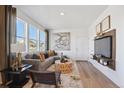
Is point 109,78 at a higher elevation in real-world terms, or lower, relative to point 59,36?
lower

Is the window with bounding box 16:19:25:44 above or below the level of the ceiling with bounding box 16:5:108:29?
below

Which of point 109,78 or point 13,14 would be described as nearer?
point 13,14

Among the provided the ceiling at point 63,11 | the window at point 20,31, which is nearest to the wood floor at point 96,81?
the ceiling at point 63,11

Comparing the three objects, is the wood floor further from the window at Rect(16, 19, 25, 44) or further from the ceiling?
the window at Rect(16, 19, 25, 44)

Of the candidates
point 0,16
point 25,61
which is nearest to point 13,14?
point 0,16

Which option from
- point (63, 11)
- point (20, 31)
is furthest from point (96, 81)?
point (20, 31)

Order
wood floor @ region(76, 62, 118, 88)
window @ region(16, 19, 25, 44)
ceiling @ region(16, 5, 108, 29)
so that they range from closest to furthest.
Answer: wood floor @ region(76, 62, 118, 88)
ceiling @ region(16, 5, 108, 29)
window @ region(16, 19, 25, 44)

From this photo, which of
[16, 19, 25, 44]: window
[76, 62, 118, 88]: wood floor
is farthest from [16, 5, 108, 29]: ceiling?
[76, 62, 118, 88]: wood floor

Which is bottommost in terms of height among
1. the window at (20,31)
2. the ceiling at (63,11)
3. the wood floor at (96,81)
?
the wood floor at (96,81)

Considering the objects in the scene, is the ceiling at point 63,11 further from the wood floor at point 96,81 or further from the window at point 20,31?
the wood floor at point 96,81

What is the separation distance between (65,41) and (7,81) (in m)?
7.19
